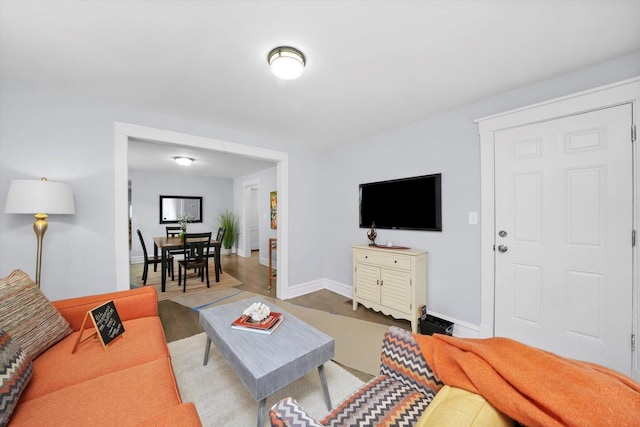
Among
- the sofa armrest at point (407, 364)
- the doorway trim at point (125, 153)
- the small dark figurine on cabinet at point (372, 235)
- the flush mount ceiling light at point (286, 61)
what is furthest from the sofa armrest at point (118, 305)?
the small dark figurine on cabinet at point (372, 235)

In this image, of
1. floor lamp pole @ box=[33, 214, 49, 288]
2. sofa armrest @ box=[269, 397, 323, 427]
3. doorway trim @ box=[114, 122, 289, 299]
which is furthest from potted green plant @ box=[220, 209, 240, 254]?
sofa armrest @ box=[269, 397, 323, 427]

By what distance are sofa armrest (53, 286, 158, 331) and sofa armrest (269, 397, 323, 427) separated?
168 centimetres

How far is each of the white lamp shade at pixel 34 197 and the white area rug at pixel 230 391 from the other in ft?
4.96

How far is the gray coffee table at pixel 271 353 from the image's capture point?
4.06ft

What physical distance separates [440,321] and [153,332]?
8.38ft

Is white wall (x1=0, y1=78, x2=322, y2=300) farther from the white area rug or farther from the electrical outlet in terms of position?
the electrical outlet

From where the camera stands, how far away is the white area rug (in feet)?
4.80

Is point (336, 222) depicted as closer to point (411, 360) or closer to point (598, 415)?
point (411, 360)

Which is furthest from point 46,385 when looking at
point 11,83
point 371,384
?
point 11,83

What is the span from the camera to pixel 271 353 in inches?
54.7

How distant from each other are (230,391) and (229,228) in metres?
5.60

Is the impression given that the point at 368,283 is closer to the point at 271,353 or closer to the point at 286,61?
the point at 271,353

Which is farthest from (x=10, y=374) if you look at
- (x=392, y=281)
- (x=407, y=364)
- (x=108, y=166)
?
(x=392, y=281)

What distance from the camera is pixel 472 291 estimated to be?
2.40m
